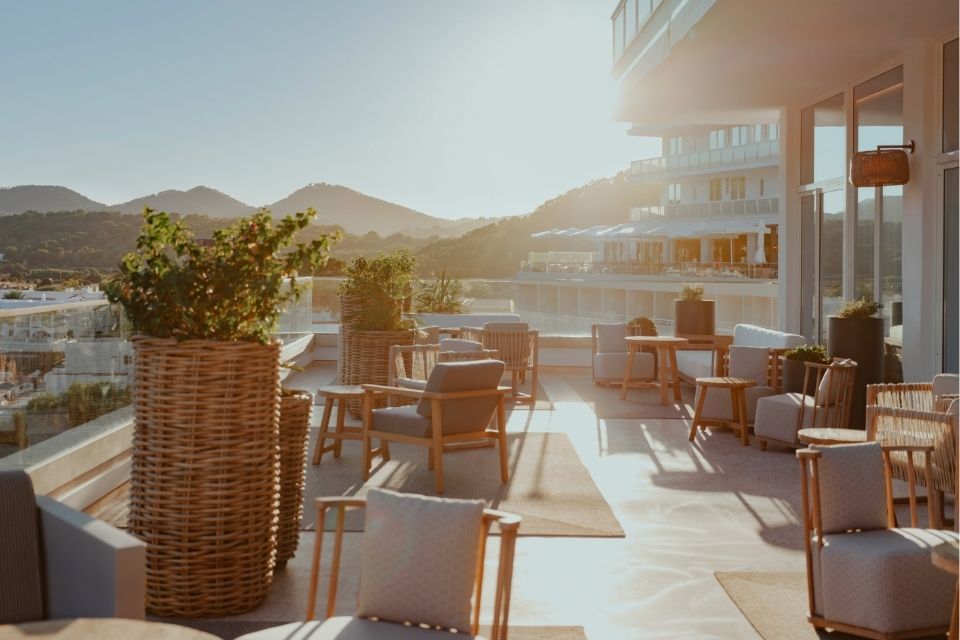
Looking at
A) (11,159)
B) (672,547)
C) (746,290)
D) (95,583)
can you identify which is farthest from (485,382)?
(11,159)

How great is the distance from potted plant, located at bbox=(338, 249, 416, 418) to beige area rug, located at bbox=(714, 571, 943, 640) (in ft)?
16.6

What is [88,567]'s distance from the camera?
3.15 m

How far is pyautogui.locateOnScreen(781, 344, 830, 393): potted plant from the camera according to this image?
901 centimetres

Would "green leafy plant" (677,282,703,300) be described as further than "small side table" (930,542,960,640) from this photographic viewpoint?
Yes

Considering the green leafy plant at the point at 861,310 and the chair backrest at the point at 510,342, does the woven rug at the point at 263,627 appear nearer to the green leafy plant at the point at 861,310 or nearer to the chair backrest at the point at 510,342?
the green leafy plant at the point at 861,310

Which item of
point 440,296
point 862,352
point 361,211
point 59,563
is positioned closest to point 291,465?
Result: point 59,563

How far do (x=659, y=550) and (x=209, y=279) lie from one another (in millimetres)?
2763

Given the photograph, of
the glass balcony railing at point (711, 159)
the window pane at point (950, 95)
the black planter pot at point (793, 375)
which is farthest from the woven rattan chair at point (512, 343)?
the glass balcony railing at point (711, 159)

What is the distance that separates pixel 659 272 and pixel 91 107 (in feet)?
177

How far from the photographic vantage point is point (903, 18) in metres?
8.05

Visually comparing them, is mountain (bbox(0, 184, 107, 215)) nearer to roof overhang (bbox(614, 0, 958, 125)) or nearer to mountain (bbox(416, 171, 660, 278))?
mountain (bbox(416, 171, 660, 278))

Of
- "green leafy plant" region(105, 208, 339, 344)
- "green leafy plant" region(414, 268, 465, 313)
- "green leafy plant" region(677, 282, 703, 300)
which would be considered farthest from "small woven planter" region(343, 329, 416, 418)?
"green leafy plant" region(414, 268, 465, 313)

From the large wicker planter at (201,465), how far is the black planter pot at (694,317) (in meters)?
8.95

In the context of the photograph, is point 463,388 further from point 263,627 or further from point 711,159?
point 711,159
